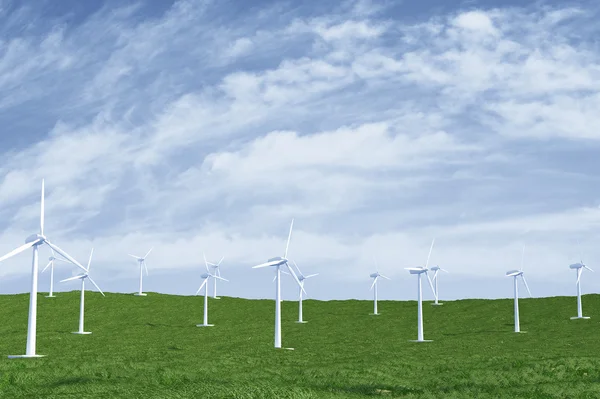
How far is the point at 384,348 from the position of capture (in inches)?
2594

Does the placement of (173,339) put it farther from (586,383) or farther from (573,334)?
(586,383)

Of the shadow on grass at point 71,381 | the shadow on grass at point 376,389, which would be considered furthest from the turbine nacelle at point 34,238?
the shadow on grass at point 376,389

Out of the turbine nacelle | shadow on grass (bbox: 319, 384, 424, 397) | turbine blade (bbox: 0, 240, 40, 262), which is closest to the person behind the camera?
shadow on grass (bbox: 319, 384, 424, 397)

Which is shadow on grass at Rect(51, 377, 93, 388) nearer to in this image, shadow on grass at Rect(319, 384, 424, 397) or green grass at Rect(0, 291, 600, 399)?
green grass at Rect(0, 291, 600, 399)

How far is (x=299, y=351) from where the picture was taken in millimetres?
61562

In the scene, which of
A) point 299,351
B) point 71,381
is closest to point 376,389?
point 71,381

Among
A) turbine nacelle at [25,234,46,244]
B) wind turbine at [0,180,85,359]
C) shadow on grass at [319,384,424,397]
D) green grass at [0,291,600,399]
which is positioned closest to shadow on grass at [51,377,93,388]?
green grass at [0,291,600,399]

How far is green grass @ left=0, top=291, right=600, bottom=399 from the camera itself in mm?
35531

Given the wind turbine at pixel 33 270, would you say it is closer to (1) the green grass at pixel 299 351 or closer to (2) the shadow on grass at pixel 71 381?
(1) the green grass at pixel 299 351

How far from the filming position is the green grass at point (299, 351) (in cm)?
3553

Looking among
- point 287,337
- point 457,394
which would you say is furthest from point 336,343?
point 457,394

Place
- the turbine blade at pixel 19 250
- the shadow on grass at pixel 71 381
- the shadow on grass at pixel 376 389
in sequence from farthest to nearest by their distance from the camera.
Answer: the turbine blade at pixel 19 250 → the shadow on grass at pixel 71 381 → the shadow on grass at pixel 376 389

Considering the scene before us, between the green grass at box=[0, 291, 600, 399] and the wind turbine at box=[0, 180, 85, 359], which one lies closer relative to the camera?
the green grass at box=[0, 291, 600, 399]

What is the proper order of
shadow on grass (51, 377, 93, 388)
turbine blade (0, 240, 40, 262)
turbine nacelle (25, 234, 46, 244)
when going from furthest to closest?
1. turbine nacelle (25, 234, 46, 244)
2. turbine blade (0, 240, 40, 262)
3. shadow on grass (51, 377, 93, 388)
